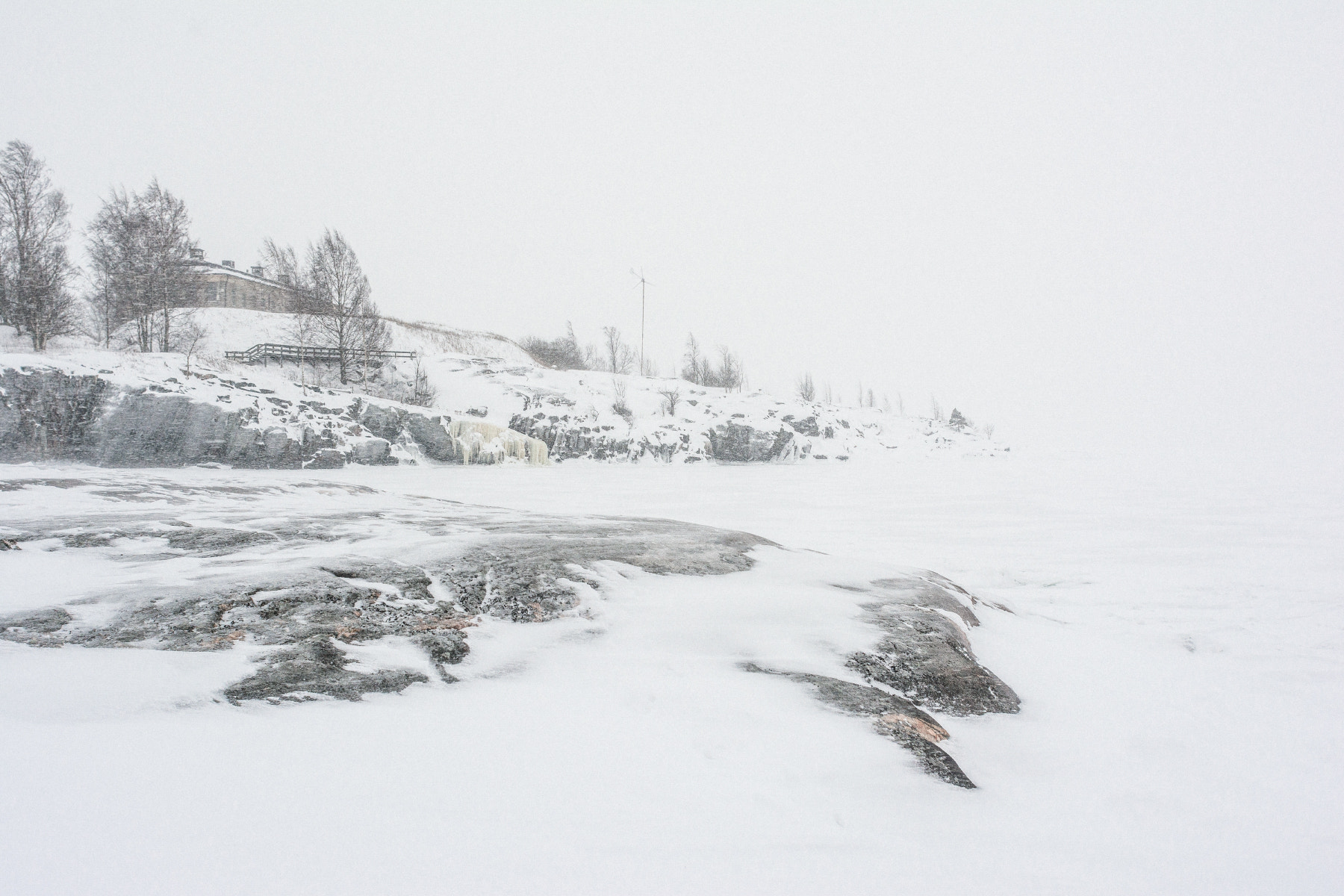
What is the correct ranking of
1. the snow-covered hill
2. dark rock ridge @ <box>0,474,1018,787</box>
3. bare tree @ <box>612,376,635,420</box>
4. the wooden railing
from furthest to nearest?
bare tree @ <box>612,376,635,420</box>
the wooden railing
the snow-covered hill
dark rock ridge @ <box>0,474,1018,787</box>

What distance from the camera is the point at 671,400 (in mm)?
22719

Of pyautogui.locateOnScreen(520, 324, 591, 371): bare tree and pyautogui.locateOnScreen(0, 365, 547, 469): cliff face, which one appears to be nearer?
pyautogui.locateOnScreen(0, 365, 547, 469): cliff face

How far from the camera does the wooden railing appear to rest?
20250mm

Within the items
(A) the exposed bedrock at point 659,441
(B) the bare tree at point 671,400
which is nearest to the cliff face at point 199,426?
(A) the exposed bedrock at point 659,441

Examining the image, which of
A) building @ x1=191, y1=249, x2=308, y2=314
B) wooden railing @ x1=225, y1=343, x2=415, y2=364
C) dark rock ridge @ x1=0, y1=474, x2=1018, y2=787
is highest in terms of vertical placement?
building @ x1=191, y1=249, x2=308, y2=314

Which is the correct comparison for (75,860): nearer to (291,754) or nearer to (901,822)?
(291,754)

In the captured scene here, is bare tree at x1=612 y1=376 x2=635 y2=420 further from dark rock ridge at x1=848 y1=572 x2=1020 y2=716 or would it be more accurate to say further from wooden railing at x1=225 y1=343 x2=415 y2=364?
dark rock ridge at x1=848 y1=572 x2=1020 y2=716

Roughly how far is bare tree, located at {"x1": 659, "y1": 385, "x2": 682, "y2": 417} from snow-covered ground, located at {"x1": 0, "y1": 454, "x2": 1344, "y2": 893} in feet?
64.5

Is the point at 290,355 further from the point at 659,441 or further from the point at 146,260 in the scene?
the point at 659,441

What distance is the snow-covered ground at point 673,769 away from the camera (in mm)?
970

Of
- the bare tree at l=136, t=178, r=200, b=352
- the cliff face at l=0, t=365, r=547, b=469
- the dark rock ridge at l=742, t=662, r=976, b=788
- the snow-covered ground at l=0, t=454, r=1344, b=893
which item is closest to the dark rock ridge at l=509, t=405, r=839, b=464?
the cliff face at l=0, t=365, r=547, b=469

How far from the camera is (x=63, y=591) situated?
223cm

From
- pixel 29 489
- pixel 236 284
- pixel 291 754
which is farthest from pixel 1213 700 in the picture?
pixel 236 284

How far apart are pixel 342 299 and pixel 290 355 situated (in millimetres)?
3245
